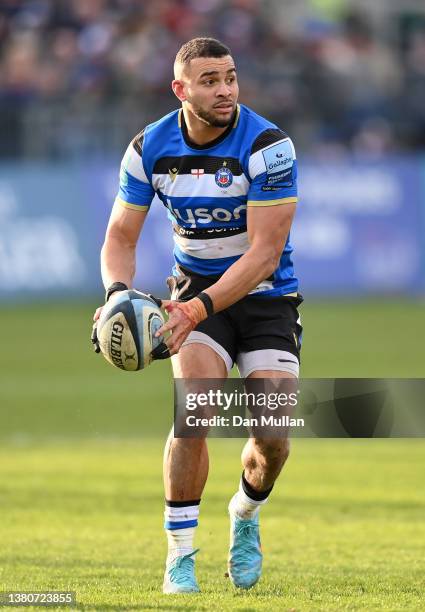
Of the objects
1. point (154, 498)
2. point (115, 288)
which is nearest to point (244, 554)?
point (115, 288)

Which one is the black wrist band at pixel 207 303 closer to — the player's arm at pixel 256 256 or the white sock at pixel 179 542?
the player's arm at pixel 256 256

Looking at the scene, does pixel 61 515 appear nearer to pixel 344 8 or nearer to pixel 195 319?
pixel 195 319

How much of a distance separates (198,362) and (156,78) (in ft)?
58.1

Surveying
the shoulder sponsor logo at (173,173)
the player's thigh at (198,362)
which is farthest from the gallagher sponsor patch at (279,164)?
the player's thigh at (198,362)

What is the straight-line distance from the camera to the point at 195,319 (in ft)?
21.6

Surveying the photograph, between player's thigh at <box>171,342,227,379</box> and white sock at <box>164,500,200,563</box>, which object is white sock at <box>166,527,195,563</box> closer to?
white sock at <box>164,500,200,563</box>

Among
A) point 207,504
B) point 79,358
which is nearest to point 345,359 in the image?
point 79,358

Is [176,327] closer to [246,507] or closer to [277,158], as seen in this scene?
[277,158]

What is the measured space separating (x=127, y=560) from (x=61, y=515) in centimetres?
182

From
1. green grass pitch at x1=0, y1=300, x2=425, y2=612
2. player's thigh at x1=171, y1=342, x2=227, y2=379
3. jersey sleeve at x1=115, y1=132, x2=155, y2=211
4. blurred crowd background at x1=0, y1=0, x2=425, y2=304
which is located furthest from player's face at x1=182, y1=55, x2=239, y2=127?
blurred crowd background at x1=0, y1=0, x2=425, y2=304

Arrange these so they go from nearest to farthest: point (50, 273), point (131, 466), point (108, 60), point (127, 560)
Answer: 1. point (127, 560)
2. point (131, 466)
3. point (50, 273)
4. point (108, 60)

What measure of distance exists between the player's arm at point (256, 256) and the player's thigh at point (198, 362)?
1.09 feet

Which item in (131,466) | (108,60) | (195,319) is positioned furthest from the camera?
(108,60)

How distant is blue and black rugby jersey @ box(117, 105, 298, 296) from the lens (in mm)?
6816
